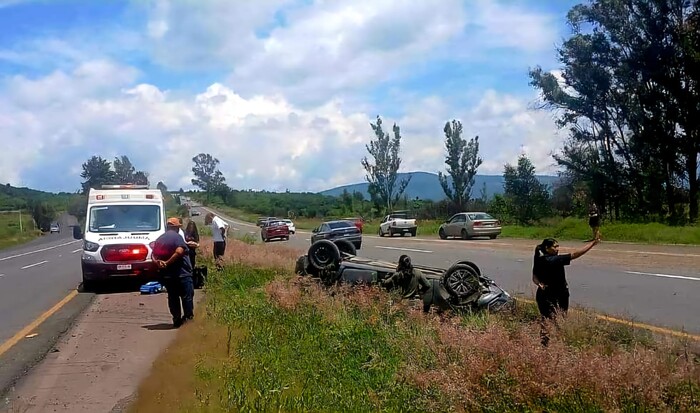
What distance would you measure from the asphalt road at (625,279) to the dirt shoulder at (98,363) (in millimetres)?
6263

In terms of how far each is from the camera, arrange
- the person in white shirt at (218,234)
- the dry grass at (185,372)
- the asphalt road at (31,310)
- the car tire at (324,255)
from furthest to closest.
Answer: the person in white shirt at (218,234) < the car tire at (324,255) < the asphalt road at (31,310) < the dry grass at (185,372)

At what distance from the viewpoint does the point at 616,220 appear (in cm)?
3841

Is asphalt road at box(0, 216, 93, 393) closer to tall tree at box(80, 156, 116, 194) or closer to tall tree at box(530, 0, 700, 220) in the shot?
tall tree at box(530, 0, 700, 220)

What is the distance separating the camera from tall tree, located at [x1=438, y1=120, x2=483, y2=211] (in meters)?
58.8

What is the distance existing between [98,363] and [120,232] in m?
8.41

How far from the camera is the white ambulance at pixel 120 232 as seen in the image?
15742mm

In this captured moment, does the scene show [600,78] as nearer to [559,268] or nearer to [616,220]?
[616,220]

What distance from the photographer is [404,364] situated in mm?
6738

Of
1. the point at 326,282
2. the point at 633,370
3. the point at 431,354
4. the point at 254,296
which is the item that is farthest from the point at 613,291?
the point at 633,370

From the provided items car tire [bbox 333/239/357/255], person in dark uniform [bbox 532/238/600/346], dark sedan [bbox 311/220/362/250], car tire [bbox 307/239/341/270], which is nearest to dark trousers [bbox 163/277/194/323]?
car tire [bbox 307/239/341/270]

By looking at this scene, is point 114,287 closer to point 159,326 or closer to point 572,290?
point 159,326

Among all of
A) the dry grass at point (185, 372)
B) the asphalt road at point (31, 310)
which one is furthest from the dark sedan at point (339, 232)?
Result: the dry grass at point (185, 372)

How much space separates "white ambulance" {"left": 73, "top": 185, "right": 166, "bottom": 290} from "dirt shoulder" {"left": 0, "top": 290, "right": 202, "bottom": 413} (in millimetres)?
2555

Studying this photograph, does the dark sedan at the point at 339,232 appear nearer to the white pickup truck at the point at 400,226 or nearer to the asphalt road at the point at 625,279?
the asphalt road at the point at 625,279
